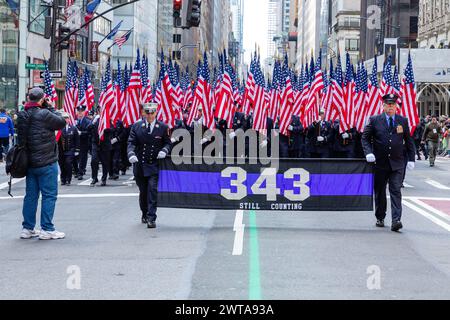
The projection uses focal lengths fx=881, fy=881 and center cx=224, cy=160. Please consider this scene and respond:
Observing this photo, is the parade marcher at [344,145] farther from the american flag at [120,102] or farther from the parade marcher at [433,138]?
the parade marcher at [433,138]

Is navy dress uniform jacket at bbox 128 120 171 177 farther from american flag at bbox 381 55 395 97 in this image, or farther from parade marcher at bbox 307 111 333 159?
american flag at bbox 381 55 395 97

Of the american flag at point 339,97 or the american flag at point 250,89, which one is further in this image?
the american flag at point 250,89

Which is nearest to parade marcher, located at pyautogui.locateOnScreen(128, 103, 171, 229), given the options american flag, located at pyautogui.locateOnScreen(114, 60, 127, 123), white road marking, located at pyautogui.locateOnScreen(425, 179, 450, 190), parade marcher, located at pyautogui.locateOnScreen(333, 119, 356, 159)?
white road marking, located at pyautogui.locateOnScreen(425, 179, 450, 190)

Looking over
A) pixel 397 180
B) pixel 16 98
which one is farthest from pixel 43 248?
pixel 16 98

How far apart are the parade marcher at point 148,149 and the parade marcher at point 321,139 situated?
11165mm

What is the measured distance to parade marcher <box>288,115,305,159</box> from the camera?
974 inches

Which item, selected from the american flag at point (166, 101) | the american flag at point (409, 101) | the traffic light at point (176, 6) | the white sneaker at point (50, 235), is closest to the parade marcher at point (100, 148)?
the american flag at point (166, 101)

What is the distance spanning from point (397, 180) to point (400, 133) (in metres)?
0.69

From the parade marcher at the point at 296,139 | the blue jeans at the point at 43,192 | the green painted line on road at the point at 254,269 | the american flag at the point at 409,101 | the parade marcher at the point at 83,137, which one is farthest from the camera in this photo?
the parade marcher at the point at 296,139

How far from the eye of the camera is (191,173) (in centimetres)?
1328

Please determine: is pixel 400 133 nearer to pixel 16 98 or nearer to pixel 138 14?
pixel 16 98

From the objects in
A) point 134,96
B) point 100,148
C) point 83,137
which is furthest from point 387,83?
point 83,137

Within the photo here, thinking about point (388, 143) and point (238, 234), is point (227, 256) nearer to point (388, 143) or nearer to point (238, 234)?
point (238, 234)

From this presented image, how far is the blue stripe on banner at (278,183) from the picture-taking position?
13.1 m
